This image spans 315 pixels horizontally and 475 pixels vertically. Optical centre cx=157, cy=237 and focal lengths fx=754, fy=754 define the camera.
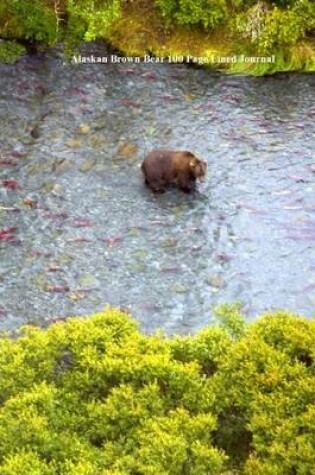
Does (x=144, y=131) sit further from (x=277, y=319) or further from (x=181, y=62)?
(x=277, y=319)

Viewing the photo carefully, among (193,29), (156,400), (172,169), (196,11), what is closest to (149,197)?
(172,169)

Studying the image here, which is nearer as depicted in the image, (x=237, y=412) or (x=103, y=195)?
(x=237, y=412)

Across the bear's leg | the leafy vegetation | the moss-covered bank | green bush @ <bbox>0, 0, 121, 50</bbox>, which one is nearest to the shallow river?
the bear's leg

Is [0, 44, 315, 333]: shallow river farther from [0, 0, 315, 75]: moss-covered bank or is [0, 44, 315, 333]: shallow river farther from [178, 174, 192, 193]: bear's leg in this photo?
[0, 0, 315, 75]: moss-covered bank

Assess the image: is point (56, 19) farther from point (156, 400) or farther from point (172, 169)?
point (156, 400)

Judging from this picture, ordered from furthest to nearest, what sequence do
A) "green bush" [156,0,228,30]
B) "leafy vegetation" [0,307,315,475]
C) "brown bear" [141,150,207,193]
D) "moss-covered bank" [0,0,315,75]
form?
"green bush" [156,0,228,30]
"moss-covered bank" [0,0,315,75]
"brown bear" [141,150,207,193]
"leafy vegetation" [0,307,315,475]

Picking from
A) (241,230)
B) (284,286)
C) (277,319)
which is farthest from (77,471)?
(241,230)
